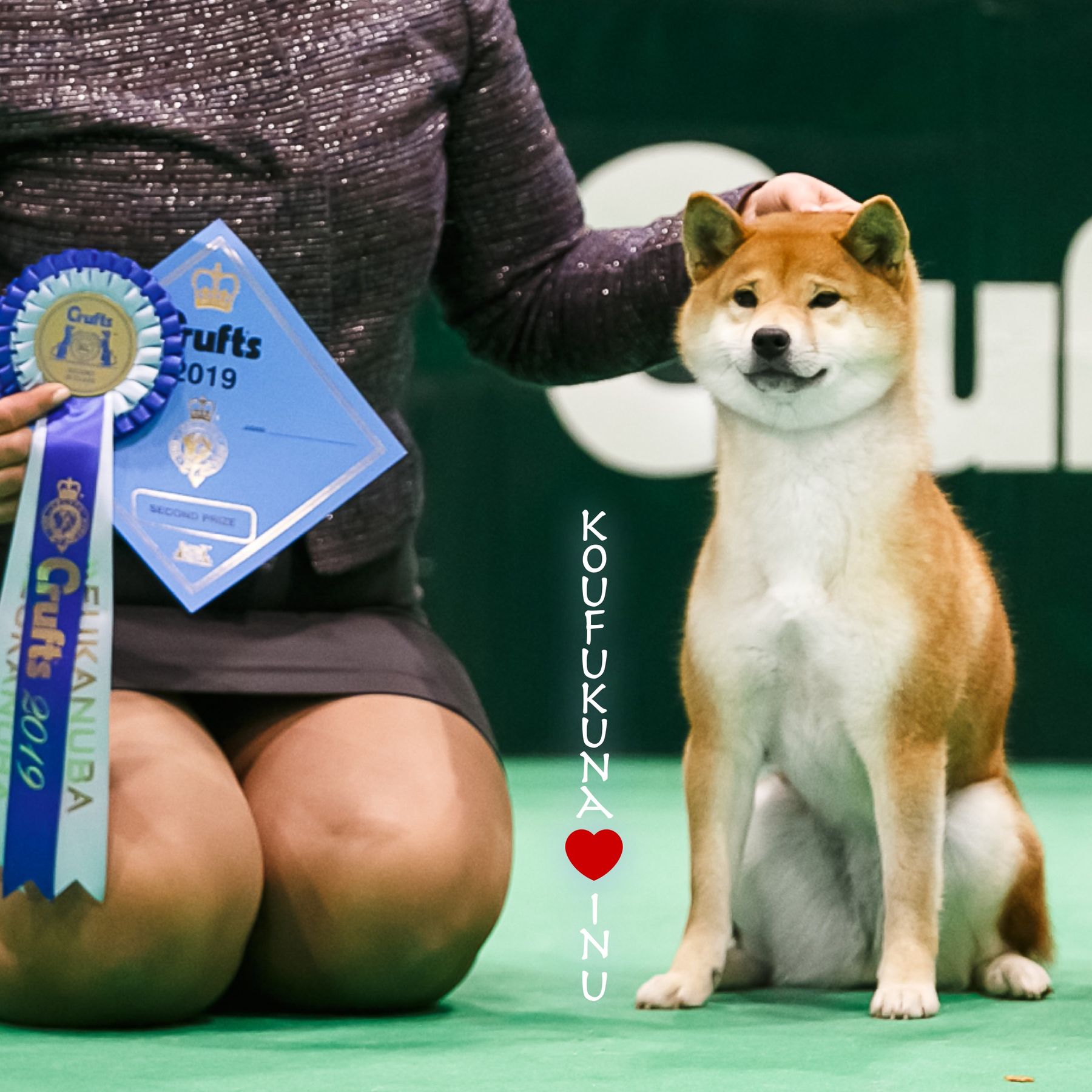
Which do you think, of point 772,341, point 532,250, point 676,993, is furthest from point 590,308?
point 676,993

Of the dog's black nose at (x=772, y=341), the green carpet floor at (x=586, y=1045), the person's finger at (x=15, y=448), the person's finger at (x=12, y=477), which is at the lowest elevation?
the green carpet floor at (x=586, y=1045)

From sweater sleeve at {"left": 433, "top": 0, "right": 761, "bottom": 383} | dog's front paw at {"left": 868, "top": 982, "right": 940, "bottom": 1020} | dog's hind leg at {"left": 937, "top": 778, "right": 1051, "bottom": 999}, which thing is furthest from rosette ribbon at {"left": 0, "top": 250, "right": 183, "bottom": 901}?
dog's hind leg at {"left": 937, "top": 778, "right": 1051, "bottom": 999}

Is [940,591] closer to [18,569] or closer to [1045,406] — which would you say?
[18,569]

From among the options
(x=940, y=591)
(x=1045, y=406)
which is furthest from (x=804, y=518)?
(x=1045, y=406)

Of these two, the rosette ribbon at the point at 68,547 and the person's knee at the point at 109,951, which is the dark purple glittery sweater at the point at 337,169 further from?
the person's knee at the point at 109,951

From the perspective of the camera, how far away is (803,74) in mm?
3980

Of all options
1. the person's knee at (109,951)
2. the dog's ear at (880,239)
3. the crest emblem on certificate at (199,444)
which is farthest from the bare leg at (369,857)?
the dog's ear at (880,239)

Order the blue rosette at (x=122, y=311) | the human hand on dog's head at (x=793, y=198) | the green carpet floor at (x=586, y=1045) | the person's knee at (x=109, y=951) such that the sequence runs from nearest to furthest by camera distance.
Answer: the green carpet floor at (x=586, y=1045)
the person's knee at (x=109, y=951)
the blue rosette at (x=122, y=311)
the human hand on dog's head at (x=793, y=198)

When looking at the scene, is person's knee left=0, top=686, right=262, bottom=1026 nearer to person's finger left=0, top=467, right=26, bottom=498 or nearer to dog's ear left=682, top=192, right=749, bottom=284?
person's finger left=0, top=467, right=26, bottom=498

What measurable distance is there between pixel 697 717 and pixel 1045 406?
2376 millimetres

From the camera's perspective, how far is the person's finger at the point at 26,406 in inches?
65.6

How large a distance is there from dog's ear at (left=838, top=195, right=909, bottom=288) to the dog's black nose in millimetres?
108

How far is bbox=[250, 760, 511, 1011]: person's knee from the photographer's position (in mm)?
1682

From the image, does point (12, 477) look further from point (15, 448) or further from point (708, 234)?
point (708, 234)
